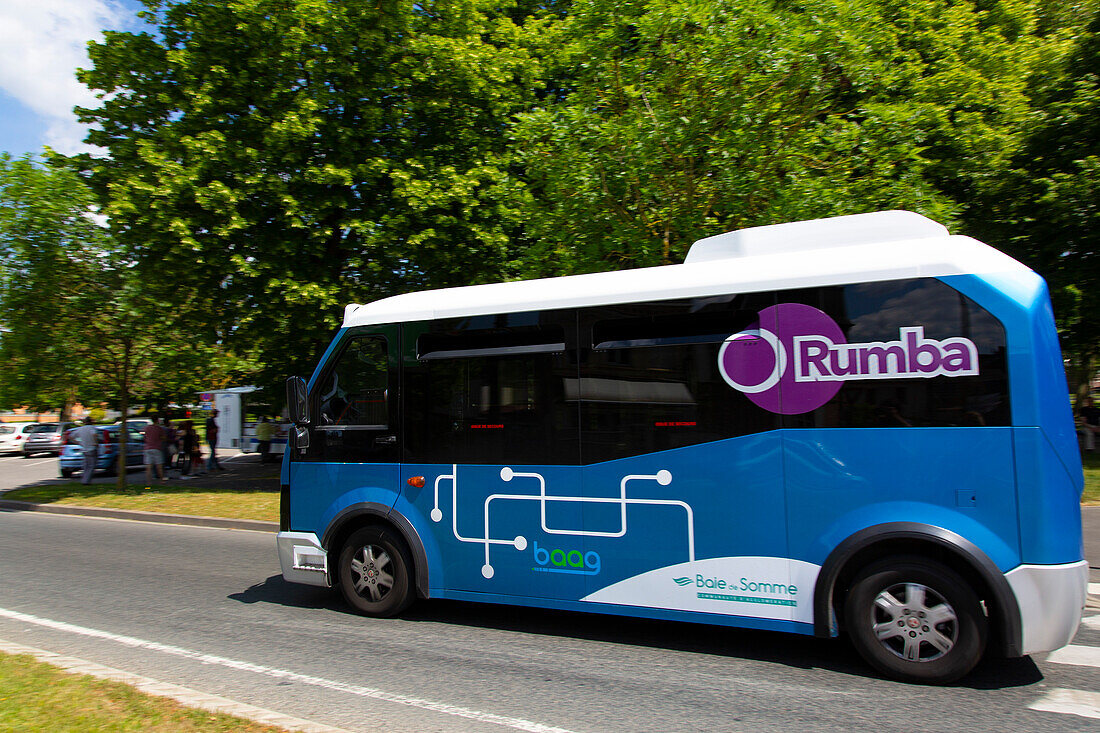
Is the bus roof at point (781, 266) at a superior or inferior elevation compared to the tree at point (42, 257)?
inferior

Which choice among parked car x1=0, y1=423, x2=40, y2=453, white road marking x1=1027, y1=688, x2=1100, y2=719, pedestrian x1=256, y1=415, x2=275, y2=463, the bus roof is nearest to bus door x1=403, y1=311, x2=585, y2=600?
the bus roof

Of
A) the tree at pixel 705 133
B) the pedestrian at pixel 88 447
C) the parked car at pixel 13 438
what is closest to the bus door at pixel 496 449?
the tree at pixel 705 133

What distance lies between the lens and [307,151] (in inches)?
640

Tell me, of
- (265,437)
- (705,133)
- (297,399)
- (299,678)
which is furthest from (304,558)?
(265,437)

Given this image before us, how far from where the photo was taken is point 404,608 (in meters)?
6.70

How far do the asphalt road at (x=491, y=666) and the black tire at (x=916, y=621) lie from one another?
0.15 meters

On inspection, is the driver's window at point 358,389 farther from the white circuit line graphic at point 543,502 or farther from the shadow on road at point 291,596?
the shadow on road at point 291,596

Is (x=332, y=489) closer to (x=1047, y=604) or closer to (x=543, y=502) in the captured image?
(x=543, y=502)

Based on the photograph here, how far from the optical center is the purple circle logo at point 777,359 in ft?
16.8

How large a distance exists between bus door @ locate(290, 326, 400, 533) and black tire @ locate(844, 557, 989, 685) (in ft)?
12.7

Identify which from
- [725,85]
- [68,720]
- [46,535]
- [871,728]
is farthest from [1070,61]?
[46,535]

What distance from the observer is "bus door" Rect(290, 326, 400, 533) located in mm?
6797

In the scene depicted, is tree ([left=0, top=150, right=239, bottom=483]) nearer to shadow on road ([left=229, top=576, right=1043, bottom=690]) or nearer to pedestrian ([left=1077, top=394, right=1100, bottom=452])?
shadow on road ([left=229, top=576, right=1043, bottom=690])

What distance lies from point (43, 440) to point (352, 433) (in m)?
35.8
